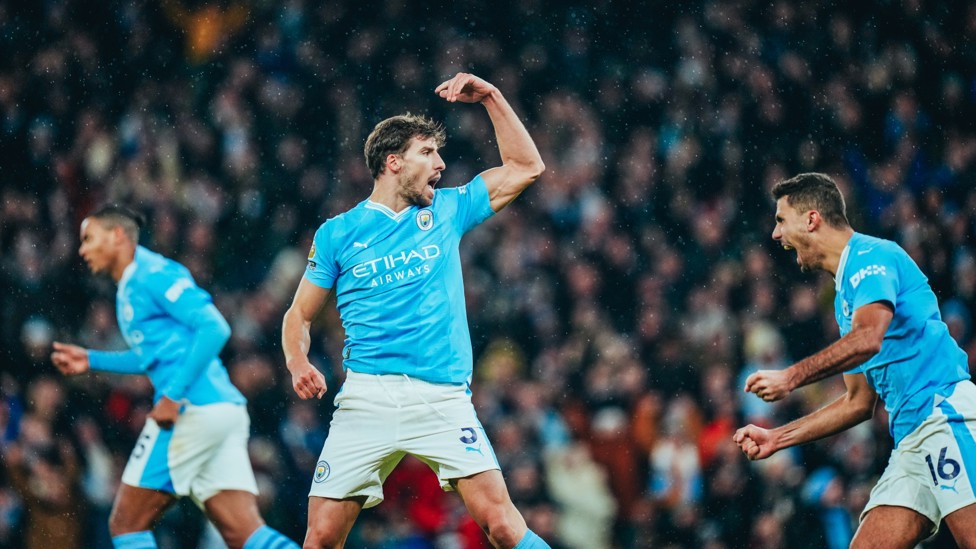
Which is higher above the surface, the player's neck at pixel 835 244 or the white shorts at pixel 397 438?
the player's neck at pixel 835 244

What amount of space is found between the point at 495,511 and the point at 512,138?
1.60 m

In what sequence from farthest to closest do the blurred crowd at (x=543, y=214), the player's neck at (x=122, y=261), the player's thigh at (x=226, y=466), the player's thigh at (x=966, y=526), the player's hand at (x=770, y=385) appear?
the blurred crowd at (x=543, y=214), the player's neck at (x=122, y=261), the player's thigh at (x=226, y=466), the player's thigh at (x=966, y=526), the player's hand at (x=770, y=385)

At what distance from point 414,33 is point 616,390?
16.7ft

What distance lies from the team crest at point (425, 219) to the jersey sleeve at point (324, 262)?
15.1 inches

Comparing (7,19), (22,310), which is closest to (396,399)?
(22,310)

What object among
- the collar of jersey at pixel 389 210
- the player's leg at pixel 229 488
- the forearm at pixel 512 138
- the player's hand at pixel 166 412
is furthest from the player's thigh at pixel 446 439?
the player's hand at pixel 166 412

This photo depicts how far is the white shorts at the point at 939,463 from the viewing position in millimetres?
4098

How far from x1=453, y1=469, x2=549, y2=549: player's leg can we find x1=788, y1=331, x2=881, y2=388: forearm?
46.9 inches

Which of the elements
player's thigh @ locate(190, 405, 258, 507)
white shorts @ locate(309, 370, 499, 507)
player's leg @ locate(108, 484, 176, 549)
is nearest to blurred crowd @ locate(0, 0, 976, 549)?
player's thigh @ locate(190, 405, 258, 507)

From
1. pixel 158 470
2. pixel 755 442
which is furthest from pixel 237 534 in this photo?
pixel 755 442

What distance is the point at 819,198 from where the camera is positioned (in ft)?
14.6

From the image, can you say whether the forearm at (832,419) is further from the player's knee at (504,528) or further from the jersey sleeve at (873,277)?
the player's knee at (504,528)

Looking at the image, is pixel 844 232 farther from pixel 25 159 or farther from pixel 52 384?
pixel 25 159

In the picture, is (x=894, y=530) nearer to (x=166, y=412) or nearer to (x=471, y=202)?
(x=471, y=202)
